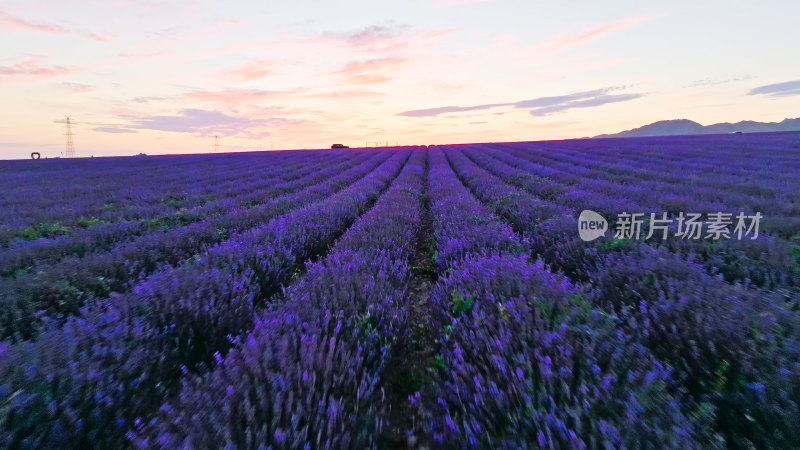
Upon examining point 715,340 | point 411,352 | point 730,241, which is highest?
point 730,241

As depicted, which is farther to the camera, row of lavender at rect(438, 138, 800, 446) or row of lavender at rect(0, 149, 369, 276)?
row of lavender at rect(0, 149, 369, 276)

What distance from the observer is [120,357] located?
1.93 m

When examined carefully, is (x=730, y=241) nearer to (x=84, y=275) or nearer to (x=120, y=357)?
(x=120, y=357)

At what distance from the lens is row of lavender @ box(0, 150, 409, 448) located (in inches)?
60.1

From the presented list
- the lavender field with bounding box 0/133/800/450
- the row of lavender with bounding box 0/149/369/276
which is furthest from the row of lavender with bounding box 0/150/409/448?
the row of lavender with bounding box 0/149/369/276

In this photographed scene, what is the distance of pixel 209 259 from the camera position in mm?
3830
